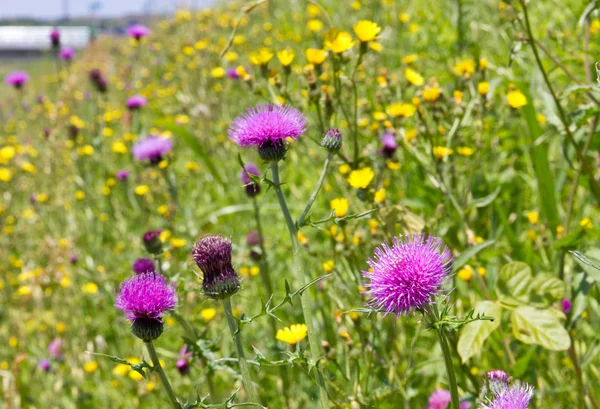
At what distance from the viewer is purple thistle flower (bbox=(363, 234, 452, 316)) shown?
3.41 feet

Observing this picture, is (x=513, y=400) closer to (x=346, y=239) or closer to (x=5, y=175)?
(x=346, y=239)

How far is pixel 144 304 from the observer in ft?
3.97

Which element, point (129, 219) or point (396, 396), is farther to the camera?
point (129, 219)

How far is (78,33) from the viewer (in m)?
20.0

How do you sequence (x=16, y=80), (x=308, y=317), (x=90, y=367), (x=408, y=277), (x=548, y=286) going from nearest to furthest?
(x=408, y=277), (x=308, y=317), (x=548, y=286), (x=90, y=367), (x=16, y=80)

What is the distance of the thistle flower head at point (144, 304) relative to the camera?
1.21 m

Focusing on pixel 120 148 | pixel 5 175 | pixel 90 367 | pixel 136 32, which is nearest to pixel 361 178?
pixel 90 367

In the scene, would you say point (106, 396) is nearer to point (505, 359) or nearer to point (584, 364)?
point (505, 359)

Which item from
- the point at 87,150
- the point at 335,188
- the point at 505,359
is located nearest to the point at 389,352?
the point at 505,359

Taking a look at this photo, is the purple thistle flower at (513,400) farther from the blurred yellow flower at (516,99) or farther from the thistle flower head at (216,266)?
the blurred yellow flower at (516,99)

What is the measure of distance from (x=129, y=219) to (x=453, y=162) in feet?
8.45

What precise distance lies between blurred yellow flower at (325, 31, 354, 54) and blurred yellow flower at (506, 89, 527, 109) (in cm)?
58

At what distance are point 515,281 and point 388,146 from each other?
31.9 inches

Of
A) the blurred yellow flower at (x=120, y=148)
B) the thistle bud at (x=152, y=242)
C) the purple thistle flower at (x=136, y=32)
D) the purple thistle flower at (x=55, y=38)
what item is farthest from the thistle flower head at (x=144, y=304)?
the purple thistle flower at (x=55, y=38)
